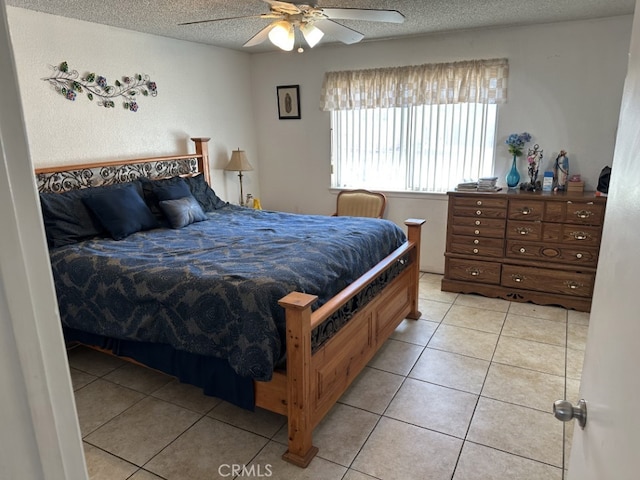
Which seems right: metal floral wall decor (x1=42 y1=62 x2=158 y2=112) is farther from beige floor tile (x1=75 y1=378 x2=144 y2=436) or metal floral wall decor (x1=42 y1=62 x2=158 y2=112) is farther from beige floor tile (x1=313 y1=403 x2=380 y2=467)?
beige floor tile (x1=313 y1=403 x2=380 y2=467)

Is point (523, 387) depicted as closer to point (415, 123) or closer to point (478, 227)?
point (478, 227)

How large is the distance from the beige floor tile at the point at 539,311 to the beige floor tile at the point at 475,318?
178 millimetres

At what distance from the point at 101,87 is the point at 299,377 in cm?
301

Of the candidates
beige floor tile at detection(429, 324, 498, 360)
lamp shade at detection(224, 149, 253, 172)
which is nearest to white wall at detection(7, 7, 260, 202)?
lamp shade at detection(224, 149, 253, 172)

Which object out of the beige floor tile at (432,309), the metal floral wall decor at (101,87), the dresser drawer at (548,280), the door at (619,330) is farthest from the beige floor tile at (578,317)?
the metal floral wall decor at (101,87)

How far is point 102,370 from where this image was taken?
301 centimetres

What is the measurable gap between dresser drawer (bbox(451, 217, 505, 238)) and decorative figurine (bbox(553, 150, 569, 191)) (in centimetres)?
61

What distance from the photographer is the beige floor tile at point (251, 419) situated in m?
2.40

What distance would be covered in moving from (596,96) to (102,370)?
4.44 metres

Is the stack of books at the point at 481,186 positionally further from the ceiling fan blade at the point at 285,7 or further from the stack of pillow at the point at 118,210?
the stack of pillow at the point at 118,210

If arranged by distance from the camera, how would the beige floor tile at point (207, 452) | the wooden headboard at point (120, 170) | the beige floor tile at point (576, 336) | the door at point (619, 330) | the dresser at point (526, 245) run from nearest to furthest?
the door at point (619, 330) < the beige floor tile at point (207, 452) < the beige floor tile at point (576, 336) < the wooden headboard at point (120, 170) < the dresser at point (526, 245)

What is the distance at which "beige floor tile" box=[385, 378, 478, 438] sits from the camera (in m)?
2.40

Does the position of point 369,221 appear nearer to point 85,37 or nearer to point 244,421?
point 244,421

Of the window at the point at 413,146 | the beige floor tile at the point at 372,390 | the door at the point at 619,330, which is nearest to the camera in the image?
the door at the point at 619,330
